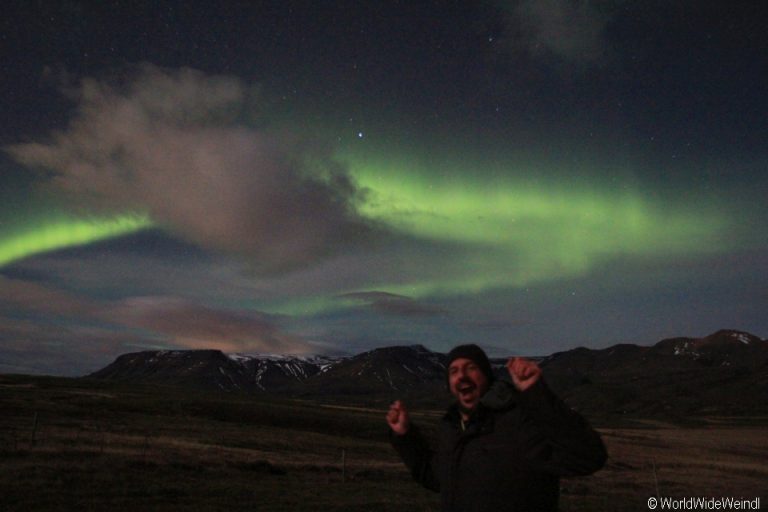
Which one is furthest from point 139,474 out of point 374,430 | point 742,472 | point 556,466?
point 374,430

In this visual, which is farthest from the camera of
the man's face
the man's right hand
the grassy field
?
the grassy field

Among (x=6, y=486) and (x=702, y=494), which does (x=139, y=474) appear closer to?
(x=6, y=486)

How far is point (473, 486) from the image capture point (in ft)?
11.3

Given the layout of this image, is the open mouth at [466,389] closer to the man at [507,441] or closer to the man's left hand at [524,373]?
the man at [507,441]

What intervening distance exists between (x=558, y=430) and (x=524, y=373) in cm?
36

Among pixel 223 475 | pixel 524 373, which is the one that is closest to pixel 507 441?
pixel 524 373

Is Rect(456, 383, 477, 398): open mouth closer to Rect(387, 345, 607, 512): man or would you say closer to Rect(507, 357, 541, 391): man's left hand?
Rect(387, 345, 607, 512): man

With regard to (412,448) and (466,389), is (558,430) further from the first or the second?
(412,448)

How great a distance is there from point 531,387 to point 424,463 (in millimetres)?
1891

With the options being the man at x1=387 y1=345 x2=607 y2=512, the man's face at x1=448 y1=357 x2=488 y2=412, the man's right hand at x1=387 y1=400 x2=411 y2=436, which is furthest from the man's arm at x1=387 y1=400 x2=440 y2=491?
the man's face at x1=448 y1=357 x2=488 y2=412

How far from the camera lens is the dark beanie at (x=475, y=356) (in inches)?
148

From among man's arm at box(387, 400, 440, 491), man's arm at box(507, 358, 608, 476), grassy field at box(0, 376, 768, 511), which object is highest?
man's arm at box(507, 358, 608, 476)

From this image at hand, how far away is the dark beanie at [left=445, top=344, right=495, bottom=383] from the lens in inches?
148

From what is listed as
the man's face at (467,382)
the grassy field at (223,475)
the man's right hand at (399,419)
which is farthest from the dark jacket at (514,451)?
the grassy field at (223,475)
